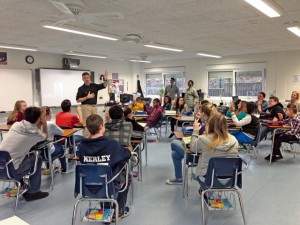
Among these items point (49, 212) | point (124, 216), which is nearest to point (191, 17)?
point (124, 216)

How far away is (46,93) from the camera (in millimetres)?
8648

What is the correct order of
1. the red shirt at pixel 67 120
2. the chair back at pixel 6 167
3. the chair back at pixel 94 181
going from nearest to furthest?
1. the chair back at pixel 94 181
2. the chair back at pixel 6 167
3. the red shirt at pixel 67 120

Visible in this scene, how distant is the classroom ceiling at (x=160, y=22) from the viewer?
3.51m

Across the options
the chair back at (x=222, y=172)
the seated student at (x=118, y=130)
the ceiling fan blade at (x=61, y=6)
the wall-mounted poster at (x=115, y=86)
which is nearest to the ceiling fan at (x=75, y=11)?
the ceiling fan blade at (x=61, y=6)

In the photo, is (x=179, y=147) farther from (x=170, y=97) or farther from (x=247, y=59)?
(x=247, y=59)

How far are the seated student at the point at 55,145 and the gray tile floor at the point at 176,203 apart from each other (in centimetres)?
23

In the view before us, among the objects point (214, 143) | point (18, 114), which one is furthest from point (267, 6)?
point (18, 114)

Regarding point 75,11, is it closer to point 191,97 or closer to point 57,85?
point 191,97

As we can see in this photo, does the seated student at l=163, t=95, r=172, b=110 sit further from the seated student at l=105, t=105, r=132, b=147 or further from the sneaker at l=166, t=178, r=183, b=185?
the seated student at l=105, t=105, r=132, b=147

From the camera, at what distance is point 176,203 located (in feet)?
9.98

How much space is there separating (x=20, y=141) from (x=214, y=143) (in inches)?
82.6

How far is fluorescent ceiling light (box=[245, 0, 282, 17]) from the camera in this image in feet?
10.6

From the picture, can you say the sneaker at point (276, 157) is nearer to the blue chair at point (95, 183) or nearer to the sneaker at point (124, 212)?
the sneaker at point (124, 212)

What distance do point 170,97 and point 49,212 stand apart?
19.5 ft
